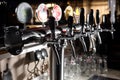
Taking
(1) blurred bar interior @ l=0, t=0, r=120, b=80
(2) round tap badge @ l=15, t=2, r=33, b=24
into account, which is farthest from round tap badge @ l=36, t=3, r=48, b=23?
(2) round tap badge @ l=15, t=2, r=33, b=24

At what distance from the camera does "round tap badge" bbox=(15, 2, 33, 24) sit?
1453 mm

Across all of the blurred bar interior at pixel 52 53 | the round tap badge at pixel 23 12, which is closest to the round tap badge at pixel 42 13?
the blurred bar interior at pixel 52 53

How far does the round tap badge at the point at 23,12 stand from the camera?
145cm

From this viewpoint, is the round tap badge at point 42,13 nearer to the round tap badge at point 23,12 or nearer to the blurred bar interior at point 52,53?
the blurred bar interior at point 52,53

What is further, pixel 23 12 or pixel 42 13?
pixel 42 13

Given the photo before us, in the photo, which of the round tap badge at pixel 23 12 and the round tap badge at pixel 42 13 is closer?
the round tap badge at pixel 23 12

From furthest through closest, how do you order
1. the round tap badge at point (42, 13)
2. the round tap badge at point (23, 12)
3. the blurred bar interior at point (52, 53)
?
the round tap badge at point (42, 13), the round tap badge at point (23, 12), the blurred bar interior at point (52, 53)

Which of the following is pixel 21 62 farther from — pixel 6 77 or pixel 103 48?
pixel 103 48

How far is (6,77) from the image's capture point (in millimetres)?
1527

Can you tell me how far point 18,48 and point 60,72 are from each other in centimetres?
89

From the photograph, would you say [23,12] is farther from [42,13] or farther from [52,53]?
[52,53]

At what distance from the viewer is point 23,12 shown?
4.86 ft

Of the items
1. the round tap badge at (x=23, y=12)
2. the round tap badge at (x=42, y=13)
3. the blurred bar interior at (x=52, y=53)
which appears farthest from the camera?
the round tap badge at (x=42, y=13)

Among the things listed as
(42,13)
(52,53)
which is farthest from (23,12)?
(52,53)
